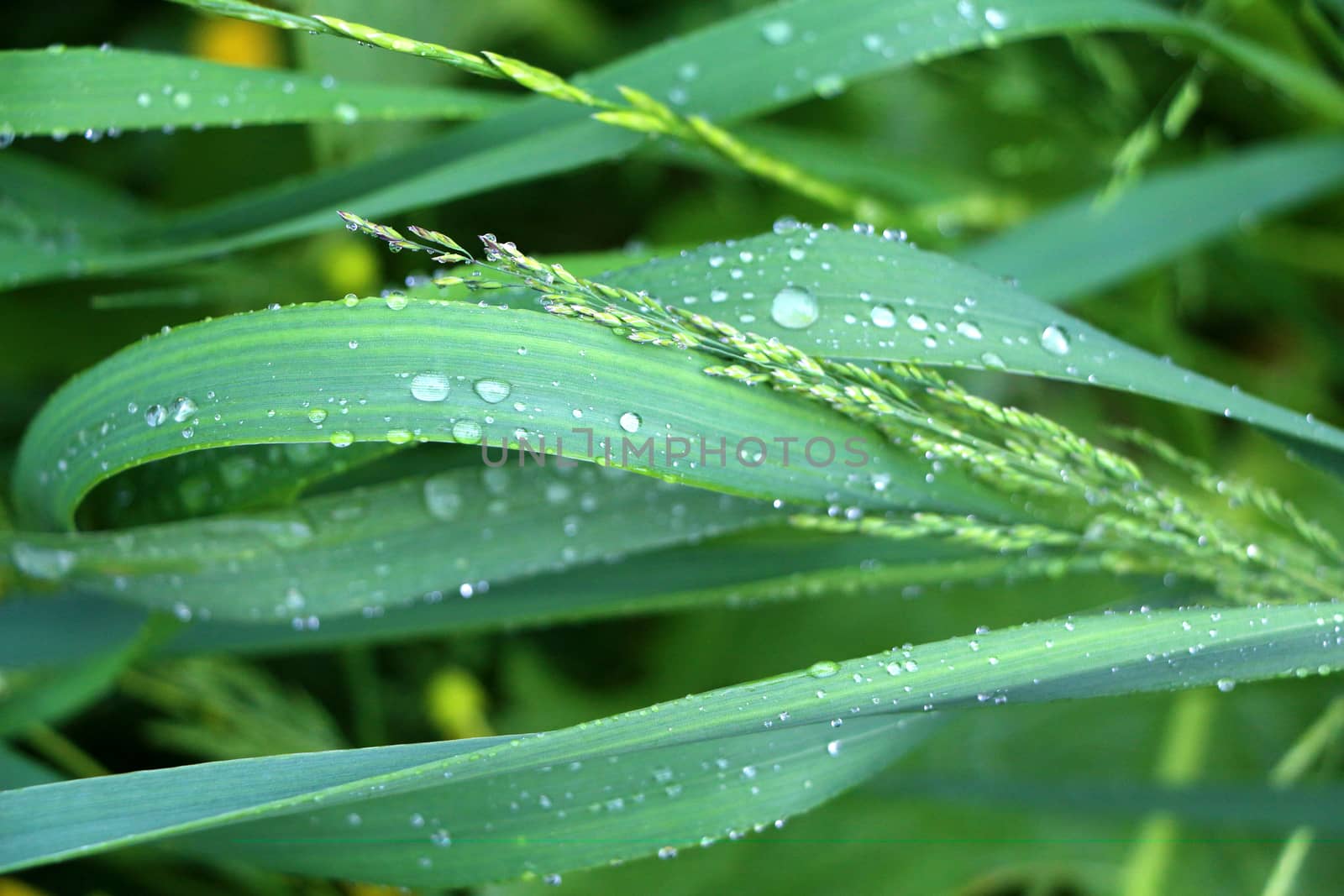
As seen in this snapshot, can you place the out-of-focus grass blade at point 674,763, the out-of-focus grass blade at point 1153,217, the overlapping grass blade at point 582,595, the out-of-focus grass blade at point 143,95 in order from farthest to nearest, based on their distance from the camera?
the out-of-focus grass blade at point 1153,217, the overlapping grass blade at point 582,595, the out-of-focus grass blade at point 143,95, the out-of-focus grass blade at point 674,763

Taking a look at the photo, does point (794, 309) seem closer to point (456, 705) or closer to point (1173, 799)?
point (1173, 799)

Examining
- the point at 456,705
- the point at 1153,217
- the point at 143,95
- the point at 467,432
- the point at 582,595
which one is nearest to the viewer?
the point at 467,432

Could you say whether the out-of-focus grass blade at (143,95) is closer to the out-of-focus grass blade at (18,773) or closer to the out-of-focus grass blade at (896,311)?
the out-of-focus grass blade at (896,311)

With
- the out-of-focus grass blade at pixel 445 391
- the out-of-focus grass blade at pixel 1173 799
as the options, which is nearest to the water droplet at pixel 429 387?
the out-of-focus grass blade at pixel 445 391

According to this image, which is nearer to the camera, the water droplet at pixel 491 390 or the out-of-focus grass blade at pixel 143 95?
the water droplet at pixel 491 390

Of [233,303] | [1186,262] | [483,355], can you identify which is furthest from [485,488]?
[1186,262]

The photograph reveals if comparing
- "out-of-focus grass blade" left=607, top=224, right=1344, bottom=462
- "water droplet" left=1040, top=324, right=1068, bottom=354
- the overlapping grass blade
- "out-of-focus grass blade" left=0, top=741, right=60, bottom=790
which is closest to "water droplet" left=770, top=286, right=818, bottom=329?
"out-of-focus grass blade" left=607, top=224, right=1344, bottom=462

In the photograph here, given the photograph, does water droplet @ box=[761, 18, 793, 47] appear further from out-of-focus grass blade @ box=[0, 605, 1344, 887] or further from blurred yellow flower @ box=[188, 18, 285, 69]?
blurred yellow flower @ box=[188, 18, 285, 69]

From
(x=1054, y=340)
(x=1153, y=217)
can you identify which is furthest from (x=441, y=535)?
(x=1153, y=217)
